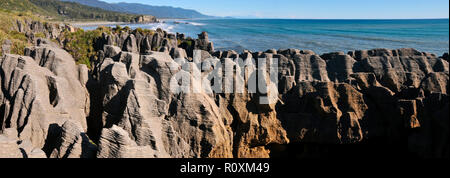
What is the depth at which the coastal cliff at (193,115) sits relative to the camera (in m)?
6.86

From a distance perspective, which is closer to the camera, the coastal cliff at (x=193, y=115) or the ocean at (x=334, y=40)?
the coastal cliff at (x=193, y=115)

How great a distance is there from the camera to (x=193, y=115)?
26.5 feet

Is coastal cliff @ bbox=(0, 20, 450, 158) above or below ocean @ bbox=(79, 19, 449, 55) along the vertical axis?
below

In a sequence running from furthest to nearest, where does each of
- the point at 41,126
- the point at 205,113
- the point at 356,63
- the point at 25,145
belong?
the point at 356,63 < the point at 205,113 < the point at 41,126 < the point at 25,145

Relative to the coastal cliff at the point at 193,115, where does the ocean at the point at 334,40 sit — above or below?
above

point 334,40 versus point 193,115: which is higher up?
point 334,40

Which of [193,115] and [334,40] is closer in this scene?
[193,115]

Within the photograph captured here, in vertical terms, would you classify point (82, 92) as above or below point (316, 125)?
above

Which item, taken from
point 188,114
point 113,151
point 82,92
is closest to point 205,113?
point 188,114

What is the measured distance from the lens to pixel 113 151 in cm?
550

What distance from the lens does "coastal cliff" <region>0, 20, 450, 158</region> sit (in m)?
6.86

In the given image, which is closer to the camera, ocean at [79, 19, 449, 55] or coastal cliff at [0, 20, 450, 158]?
coastal cliff at [0, 20, 450, 158]

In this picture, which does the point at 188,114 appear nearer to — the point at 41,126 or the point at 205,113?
the point at 205,113

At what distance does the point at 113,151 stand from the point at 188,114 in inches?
113
